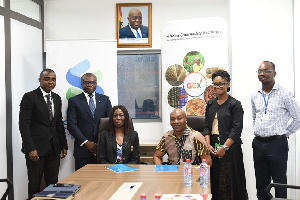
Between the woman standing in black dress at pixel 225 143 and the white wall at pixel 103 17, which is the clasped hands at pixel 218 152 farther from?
the white wall at pixel 103 17

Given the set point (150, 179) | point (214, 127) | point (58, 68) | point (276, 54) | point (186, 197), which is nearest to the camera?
point (186, 197)

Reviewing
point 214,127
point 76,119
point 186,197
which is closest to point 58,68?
point 76,119

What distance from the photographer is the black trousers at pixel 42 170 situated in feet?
13.1

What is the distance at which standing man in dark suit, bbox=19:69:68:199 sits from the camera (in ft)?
12.9

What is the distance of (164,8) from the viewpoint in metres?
5.27

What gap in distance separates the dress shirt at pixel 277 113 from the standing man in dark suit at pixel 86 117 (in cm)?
189

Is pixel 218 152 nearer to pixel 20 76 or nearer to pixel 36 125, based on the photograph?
pixel 36 125

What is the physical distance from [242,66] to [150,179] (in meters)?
2.38

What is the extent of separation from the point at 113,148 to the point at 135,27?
2.39 m

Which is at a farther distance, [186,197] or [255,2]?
[255,2]

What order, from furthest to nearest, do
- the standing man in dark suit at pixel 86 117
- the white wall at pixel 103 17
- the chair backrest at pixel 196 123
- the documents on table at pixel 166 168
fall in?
the white wall at pixel 103 17, the standing man in dark suit at pixel 86 117, the chair backrest at pixel 196 123, the documents on table at pixel 166 168

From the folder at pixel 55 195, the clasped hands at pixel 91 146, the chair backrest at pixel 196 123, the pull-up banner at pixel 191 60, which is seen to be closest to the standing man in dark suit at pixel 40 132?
the clasped hands at pixel 91 146

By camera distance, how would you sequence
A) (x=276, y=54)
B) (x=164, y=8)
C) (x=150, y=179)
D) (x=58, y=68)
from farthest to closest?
(x=164, y=8) → (x=58, y=68) → (x=276, y=54) → (x=150, y=179)

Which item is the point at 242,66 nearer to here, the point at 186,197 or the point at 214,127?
the point at 214,127
